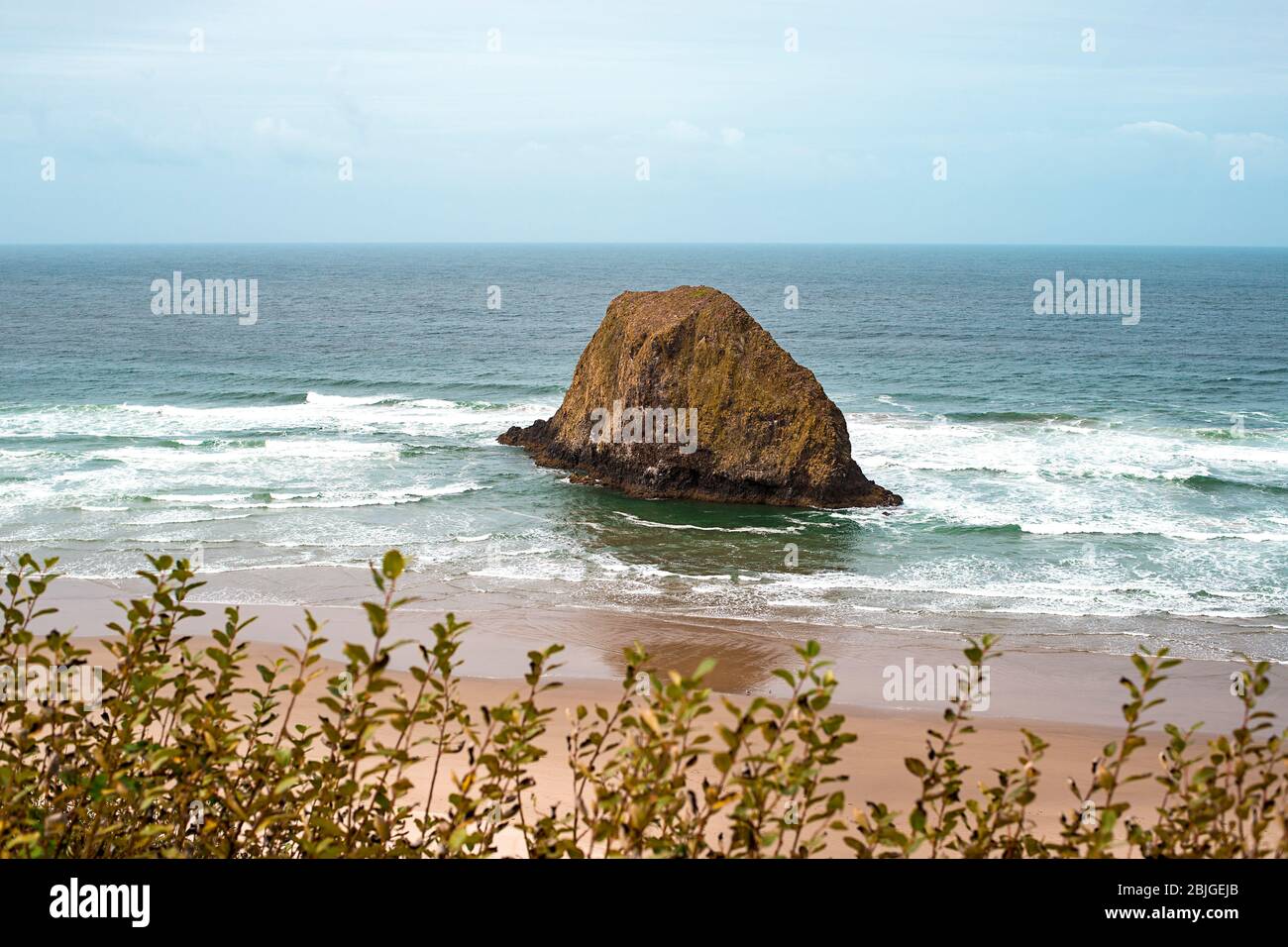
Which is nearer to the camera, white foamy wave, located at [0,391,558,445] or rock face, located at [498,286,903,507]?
rock face, located at [498,286,903,507]

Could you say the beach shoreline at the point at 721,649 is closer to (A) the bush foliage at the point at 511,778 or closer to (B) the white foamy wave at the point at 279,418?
(A) the bush foliage at the point at 511,778

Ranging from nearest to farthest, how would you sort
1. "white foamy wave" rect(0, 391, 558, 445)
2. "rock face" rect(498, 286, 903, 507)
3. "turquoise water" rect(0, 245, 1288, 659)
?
"turquoise water" rect(0, 245, 1288, 659), "rock face" rect(498, 286, 903, 507), "white foamy wave" rect(0, 391, 558, 445)

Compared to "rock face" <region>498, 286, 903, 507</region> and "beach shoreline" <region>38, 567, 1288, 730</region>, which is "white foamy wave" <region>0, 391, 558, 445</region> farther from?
"beach shoreline" <region>38, 567, 1288, 730</region>

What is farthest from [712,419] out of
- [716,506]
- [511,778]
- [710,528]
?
[511,778]

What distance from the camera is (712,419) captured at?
30266mm

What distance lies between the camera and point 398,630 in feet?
65.2

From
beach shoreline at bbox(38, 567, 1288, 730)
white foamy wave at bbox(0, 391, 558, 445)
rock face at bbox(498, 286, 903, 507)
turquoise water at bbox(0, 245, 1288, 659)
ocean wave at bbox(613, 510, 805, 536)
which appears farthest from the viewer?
white foamy wave at bbox(0, 391, 558, 445)

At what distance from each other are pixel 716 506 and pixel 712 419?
2557 mm

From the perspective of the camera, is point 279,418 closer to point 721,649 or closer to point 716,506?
point 716,506

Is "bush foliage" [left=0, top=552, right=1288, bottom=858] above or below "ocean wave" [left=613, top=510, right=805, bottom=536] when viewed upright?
above

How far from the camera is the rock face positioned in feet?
96.7

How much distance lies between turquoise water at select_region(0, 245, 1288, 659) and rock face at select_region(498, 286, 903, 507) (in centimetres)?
93

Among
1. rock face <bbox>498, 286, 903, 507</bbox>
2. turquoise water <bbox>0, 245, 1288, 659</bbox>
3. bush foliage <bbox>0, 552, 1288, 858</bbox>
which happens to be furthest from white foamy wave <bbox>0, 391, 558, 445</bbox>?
bush foliage <bbox>0, 552, 1288, 858</bbox>
